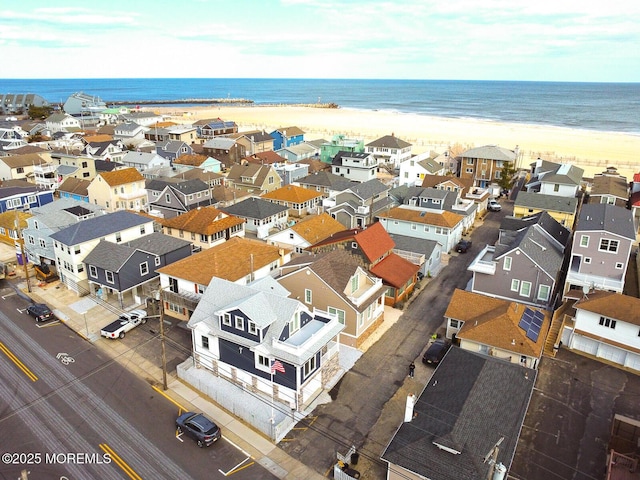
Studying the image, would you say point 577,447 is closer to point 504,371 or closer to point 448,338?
point 504,371

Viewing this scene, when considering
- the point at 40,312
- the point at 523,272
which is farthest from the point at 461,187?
the point at 40,312

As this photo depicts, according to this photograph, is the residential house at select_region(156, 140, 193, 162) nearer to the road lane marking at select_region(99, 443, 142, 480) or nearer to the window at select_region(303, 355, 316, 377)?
the window at select_region(303, 355, 316, 377)

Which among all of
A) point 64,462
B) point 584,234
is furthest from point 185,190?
point 584,234

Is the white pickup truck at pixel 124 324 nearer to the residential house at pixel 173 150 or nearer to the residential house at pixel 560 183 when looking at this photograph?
the residential house at pixel 560 183

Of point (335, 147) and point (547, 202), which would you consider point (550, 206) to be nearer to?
point (547, 202)

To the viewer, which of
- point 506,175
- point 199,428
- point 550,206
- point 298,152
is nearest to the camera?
point 199,428

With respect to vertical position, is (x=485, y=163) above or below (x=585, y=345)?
above
